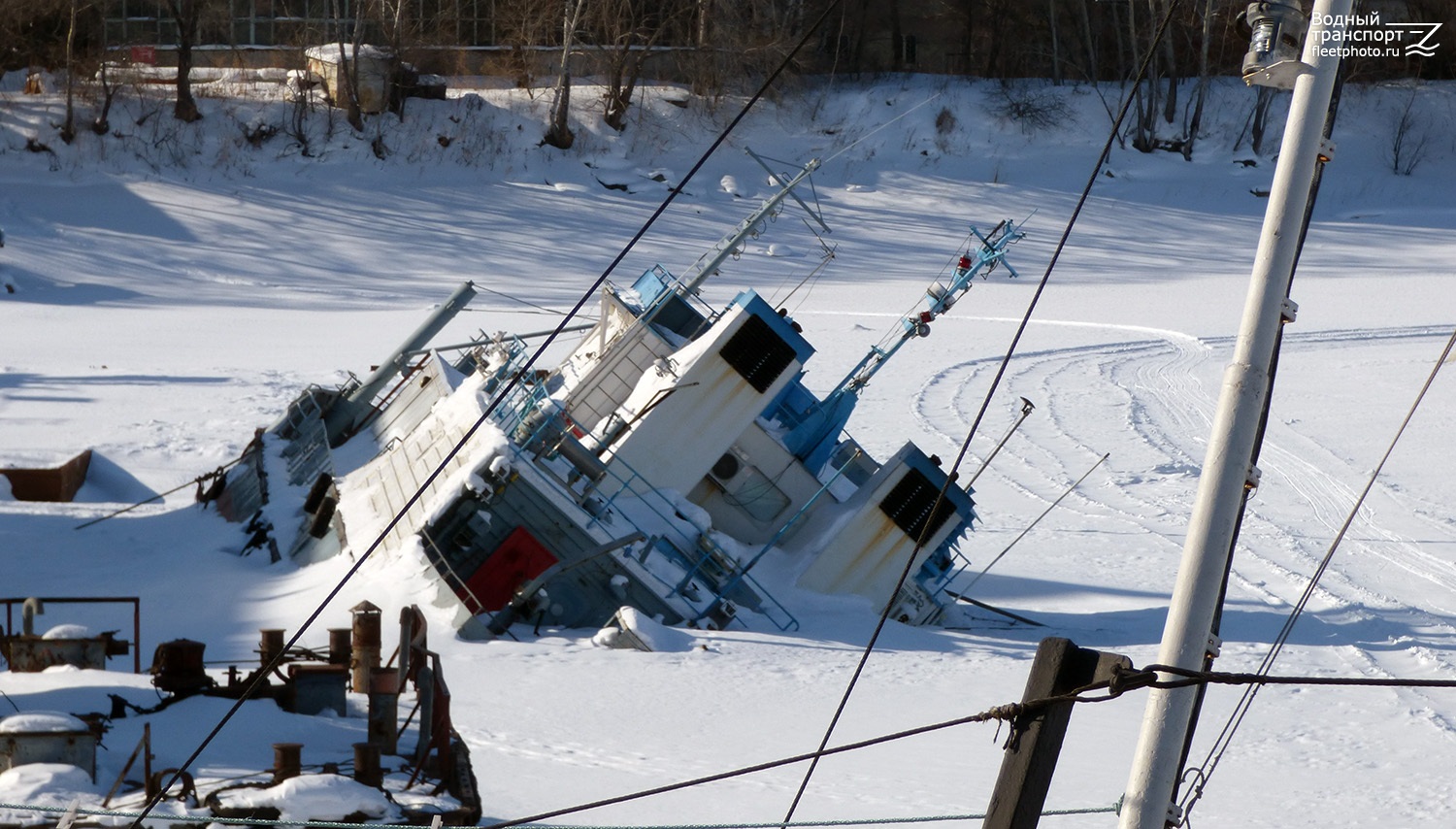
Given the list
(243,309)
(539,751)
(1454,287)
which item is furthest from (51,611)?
(1454,287)

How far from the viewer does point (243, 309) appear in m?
31.3

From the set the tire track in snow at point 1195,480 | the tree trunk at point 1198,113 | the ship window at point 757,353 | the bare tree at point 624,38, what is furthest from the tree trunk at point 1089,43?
the ship window at point 757,353

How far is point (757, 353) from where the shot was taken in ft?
46.7

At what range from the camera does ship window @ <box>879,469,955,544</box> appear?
1455 centimetres

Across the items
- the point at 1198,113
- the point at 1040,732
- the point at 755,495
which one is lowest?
the point at 755,495

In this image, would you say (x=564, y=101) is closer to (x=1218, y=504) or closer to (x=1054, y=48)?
(x=1054, y=48)

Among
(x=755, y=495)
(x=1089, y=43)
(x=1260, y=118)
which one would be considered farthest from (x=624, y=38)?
(x=755, y=495)

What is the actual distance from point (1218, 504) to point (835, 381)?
2048 centimetres

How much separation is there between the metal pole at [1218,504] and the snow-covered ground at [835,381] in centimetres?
461

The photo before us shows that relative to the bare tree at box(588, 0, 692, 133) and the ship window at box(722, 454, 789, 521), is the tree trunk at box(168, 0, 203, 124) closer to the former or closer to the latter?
the bare tree at box(588, 0, 692, 133)

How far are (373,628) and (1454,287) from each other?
3164 centimetres

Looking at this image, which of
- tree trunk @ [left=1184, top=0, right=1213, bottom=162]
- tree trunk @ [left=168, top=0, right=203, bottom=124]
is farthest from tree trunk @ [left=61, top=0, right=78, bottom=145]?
tree trunk @ [left=1184, top=0, right=1213, bottom=162]

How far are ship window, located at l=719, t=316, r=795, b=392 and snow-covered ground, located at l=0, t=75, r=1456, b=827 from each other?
1.79m

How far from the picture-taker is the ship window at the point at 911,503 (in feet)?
47.8
